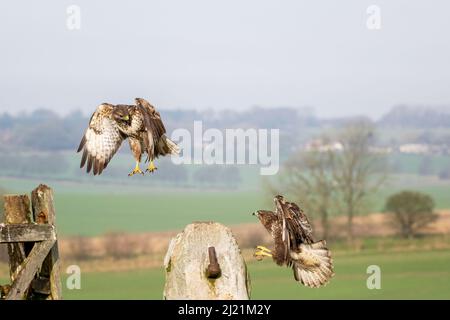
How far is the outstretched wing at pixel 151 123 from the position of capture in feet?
45.2

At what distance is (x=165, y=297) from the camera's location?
8336 mm

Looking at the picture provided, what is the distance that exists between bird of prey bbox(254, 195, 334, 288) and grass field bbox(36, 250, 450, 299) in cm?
2046

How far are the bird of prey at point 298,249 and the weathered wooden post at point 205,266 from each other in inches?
113

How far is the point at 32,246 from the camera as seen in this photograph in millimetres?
11055

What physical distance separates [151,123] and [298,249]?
116 inches

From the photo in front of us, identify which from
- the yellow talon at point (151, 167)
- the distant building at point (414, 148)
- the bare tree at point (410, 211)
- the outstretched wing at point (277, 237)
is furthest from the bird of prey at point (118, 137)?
the distant building at point (414, 148)

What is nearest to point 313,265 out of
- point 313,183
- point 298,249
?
point 298,249

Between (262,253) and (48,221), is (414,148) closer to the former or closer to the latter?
(262,253)

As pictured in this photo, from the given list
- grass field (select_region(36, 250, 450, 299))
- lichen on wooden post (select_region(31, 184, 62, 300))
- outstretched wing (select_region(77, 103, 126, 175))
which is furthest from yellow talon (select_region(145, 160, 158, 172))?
grass field (select_region(36, 250, 450, 299))

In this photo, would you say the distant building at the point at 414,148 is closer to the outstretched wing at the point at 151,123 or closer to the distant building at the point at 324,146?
the distant building at the point at 324,146

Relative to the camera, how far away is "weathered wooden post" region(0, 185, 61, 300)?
35.0 feet

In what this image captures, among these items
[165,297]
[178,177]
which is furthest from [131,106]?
[178,177]

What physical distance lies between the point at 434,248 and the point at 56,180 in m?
20.8

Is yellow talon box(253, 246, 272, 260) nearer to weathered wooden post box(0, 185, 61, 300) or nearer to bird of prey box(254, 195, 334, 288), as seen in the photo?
bird of prey box(254, 195, 334, 288)
